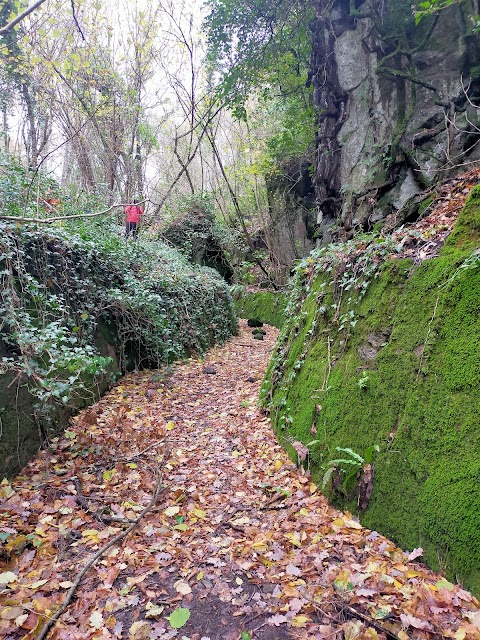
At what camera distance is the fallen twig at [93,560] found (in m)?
2.16

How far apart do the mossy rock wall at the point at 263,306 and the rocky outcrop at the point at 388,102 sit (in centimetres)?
500

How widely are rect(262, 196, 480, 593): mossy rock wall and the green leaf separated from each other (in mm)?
1559

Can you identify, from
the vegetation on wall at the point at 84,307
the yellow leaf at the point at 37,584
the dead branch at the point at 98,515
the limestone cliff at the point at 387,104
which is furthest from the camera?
the limestone cliff at the point at 387,104

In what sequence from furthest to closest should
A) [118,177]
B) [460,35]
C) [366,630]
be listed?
1. [118,177]
2. [460,35]
3. [366,630]

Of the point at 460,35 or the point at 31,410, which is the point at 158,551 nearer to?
the point at 31,410

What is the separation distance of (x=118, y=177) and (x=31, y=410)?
38.5 ft

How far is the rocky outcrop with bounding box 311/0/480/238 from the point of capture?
7016 millimetres

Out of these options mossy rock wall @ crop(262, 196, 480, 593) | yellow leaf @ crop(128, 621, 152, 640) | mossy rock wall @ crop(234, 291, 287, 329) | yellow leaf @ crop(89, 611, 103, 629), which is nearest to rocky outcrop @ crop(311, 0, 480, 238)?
mossy rock wall @ crop(262, 196, 480, 593)

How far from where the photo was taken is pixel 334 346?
428 cm

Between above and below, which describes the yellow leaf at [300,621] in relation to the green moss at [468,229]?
below

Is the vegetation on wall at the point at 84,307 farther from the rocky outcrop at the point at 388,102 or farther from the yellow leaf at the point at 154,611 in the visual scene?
the rocky outcrop at the point at 388,102

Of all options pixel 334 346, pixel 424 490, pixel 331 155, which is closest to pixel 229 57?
pixel 331 155

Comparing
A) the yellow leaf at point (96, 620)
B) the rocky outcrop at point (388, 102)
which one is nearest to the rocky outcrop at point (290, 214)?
the rocky outcrop at point (388, 102)

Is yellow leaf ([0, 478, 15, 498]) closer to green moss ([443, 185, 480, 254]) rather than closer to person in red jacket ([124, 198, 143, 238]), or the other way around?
→ green moss ([443, 185, 480, 254])
